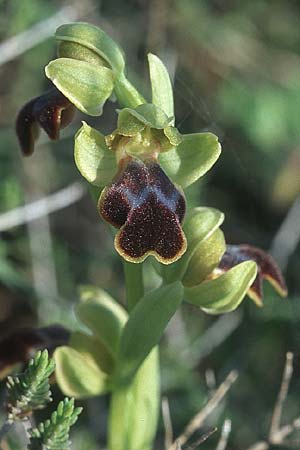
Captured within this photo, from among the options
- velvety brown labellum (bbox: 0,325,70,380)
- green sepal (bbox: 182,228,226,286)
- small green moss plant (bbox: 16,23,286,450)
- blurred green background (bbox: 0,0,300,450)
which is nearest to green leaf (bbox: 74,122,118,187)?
small green moss plant (bbox: 16,23,286,450)

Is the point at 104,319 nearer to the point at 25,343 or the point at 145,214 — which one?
the point at 25,343

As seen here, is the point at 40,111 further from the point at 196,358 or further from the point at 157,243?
the point at 196,358

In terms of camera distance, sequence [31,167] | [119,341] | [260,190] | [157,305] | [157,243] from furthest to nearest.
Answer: [260,190], [31,167], [119,341], [157,305], [157,243]

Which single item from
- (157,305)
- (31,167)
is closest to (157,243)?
(157,305)

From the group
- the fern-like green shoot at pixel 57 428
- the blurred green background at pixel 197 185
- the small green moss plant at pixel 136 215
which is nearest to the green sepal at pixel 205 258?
the small green moss plant at pixel 136 215

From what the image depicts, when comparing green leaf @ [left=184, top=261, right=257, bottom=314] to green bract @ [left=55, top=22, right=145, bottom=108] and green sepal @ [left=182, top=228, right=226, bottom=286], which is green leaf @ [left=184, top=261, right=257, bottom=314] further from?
green bract @ [left=55, top=22, right=145, bottom=108]

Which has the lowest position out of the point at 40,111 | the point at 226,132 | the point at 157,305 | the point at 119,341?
the point at 226,132

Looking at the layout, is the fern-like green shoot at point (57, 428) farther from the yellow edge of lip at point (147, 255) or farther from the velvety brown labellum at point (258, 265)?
the velvety brown labellum at point (258, 265)
